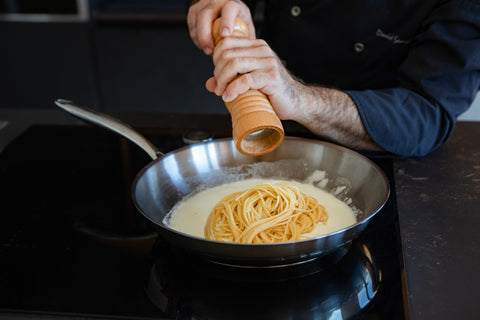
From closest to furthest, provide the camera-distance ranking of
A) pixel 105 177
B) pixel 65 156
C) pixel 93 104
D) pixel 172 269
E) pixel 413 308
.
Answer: pixel 413 308, pixel 172 269, pixel 105 177, pixel 65 156, pixel 93 104

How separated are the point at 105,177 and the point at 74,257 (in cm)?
31

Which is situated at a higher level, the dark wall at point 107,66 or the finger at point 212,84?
the finger at point 212,84

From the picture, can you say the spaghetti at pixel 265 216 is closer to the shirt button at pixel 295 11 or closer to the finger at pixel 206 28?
the finger at pixel 206 28

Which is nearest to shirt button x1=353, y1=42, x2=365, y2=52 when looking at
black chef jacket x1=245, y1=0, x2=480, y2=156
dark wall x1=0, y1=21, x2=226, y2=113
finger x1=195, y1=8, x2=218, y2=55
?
black chef jacket x1=245, y1=0, x2=480, y2=156

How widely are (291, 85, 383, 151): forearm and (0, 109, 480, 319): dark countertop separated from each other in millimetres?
107

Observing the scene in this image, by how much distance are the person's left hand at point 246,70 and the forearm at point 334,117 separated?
0.43ft

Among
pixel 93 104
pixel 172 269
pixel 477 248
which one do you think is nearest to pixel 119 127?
pixel 172 269

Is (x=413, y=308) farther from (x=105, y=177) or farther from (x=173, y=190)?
(x=105, y=177)

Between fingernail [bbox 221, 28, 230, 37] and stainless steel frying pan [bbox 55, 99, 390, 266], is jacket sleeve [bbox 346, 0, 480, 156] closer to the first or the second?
stainless steel frying pan [bbox 55, 99, 390, 266]

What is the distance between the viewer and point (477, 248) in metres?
0.83

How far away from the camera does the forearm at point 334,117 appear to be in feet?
3.62

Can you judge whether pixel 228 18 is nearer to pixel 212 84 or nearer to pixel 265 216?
pixel 212 84

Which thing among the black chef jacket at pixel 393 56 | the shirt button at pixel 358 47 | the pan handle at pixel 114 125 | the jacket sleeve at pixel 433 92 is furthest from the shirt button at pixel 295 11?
the pan handle at pixel 114 125

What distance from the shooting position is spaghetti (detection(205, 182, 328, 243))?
2.83ft
